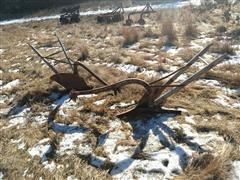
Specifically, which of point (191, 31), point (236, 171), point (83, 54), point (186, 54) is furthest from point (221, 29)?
point (236, 171)

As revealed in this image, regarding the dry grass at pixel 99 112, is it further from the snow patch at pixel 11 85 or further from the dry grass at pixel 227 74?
the snow patch at pixel 11 85

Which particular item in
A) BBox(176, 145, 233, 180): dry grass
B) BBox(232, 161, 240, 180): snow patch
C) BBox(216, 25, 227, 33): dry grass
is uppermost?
BBox(176, 145, 233, 180): dry grass

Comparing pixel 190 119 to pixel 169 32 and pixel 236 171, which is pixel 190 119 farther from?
pixel 169 32

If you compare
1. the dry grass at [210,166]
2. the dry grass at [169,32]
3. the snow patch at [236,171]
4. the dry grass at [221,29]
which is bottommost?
the dry grass at [221,29]

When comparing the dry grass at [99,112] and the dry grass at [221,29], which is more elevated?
the dry grass at [99,112]

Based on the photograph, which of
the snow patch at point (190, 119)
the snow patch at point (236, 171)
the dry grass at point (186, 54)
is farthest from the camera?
the dry grass at point (186, 54)

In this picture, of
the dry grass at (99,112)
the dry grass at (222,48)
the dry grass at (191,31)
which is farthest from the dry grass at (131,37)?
the dry grass at (222,48)

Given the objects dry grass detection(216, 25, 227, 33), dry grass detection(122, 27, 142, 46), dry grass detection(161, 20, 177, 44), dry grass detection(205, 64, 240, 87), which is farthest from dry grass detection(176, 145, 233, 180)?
dry grass detection(216, 25, 227, 33)

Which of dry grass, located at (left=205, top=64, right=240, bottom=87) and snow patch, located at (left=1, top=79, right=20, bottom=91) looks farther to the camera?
snow patch, located at (left=1, top=79, right=20, bottom=91)

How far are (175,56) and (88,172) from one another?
499 centimetres

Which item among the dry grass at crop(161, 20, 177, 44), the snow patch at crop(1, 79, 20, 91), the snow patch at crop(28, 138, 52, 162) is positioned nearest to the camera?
the snow patch at crop(28, 138, 52, 162)

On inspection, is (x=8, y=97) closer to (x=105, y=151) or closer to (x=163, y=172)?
(x=105, y=151)

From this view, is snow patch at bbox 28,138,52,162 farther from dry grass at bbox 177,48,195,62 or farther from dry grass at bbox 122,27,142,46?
dry grass at bbox 122,27,142,46

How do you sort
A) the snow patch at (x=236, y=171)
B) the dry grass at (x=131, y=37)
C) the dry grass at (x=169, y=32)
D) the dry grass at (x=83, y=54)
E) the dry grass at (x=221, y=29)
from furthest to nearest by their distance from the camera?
the dry grass at (x=221, y=29) < the dry grass at (x=131, y=37) < the dry grass at (x=169, y=32) < the dry grass at (x=83, y=54) < the snow patch at (x=236, y=171)
